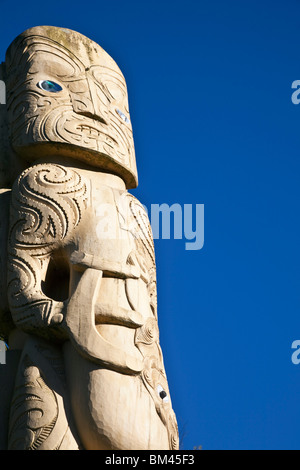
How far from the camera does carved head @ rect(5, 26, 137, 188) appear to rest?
807 centimetres

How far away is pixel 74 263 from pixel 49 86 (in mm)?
2022

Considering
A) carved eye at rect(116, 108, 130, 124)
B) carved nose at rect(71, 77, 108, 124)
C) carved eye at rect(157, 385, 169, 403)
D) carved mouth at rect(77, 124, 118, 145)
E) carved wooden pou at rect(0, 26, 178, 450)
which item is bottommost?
carved eye at rect(157, 385, 169, 403)

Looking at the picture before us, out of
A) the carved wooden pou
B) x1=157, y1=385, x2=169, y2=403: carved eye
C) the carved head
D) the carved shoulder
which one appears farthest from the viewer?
the carved head

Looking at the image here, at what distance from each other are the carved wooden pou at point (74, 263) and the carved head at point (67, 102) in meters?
0.01

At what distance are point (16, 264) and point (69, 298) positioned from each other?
639 millimetres

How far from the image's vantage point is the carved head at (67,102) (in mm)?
8070

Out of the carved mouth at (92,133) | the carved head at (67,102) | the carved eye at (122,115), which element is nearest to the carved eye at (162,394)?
the carved head at (67,102)

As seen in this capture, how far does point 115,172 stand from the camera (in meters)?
8.43

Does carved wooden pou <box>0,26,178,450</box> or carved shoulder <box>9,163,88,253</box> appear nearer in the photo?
carved wooden pou <box>0,26,178,450</box>

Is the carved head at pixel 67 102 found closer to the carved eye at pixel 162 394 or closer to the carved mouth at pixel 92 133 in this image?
the carved mouth at pixel 92 133

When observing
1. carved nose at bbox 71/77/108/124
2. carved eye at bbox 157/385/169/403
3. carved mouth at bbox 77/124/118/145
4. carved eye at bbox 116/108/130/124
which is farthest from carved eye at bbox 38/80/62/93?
carved eye at bbox 157/385/169/403

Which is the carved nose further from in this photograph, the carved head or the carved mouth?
the carved mouth

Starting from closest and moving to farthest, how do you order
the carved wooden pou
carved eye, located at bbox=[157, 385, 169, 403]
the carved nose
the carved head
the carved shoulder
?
the carved wooden pou < carved eye, located at bbox=[157, 385, 169, 403] < the carved shoulder < the carved head < the carved nose
